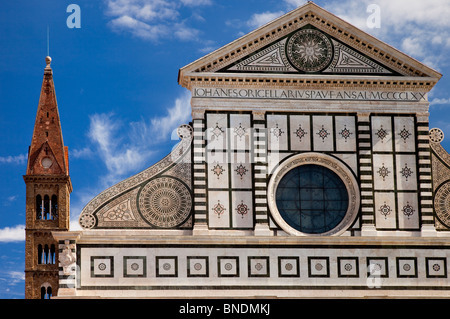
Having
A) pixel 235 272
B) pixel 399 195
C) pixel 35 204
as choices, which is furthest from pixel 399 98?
pixel 35 204

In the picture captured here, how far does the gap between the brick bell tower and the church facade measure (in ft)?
10.1

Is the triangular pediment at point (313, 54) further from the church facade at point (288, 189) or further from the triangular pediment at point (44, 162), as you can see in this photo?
the triangular pediment at point (44, 162)

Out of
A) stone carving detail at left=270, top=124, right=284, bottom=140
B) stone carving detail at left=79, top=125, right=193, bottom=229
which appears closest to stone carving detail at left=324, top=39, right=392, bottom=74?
stone carving detail at left=270, top=124, right=284, bottom=140

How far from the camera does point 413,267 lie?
113 ft

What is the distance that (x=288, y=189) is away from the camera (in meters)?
34.8

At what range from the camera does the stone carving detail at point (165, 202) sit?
3400 cm

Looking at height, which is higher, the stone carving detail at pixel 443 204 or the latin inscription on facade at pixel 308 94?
the latin inscription on facade at pixel 308 94

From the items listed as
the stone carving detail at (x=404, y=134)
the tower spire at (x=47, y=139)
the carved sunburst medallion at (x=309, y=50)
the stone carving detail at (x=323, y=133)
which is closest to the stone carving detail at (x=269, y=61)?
the carved sunburst medallion at (x=309, y=50)

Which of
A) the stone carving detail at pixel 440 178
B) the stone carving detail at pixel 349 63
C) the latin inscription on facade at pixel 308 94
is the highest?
the stone carving detail at pixel 349 63

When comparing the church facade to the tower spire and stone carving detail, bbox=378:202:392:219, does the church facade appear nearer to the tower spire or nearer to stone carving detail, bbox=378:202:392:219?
stone carving detail, bbox=378:202:392:219

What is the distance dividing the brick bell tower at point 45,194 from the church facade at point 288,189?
10.1 ft

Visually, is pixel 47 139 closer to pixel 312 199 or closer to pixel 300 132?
pixel 300 132

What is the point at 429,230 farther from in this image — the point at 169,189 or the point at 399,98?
the point at 169,189

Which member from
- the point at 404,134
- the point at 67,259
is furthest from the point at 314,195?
the point at 67,259
